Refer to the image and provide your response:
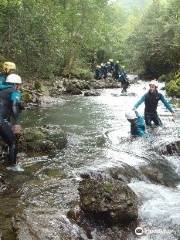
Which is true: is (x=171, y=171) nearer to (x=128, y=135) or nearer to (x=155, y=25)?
(x=128, y=135)

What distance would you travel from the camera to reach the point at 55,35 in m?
29.0

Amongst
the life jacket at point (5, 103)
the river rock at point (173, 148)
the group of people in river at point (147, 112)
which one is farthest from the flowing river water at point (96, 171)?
the life jacket at point (5, 103)

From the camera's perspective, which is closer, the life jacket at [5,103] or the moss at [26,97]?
the life jacket at [5,103]

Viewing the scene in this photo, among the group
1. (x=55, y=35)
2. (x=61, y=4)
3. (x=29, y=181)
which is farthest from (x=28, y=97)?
(x=61, y=4)

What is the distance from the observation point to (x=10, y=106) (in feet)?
32.1

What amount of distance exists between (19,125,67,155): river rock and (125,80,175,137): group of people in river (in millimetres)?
2653

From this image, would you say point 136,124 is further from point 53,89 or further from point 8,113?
point 53,89

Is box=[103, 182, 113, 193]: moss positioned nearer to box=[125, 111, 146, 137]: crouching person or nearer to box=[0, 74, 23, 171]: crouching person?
box=[0, 74, 23, 171]: crouching person

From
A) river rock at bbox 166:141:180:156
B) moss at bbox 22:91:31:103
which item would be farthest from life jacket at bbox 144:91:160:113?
moss at bbox 22:91:31:103

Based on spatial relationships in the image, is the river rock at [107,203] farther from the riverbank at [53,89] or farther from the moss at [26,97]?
the moss at [26,97]

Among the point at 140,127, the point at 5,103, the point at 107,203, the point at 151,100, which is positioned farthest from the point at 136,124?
the point at 107,203

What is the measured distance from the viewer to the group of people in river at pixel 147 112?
46.2 feet

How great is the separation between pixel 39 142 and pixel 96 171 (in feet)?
8.45

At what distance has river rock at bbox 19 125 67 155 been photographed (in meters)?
11.8
